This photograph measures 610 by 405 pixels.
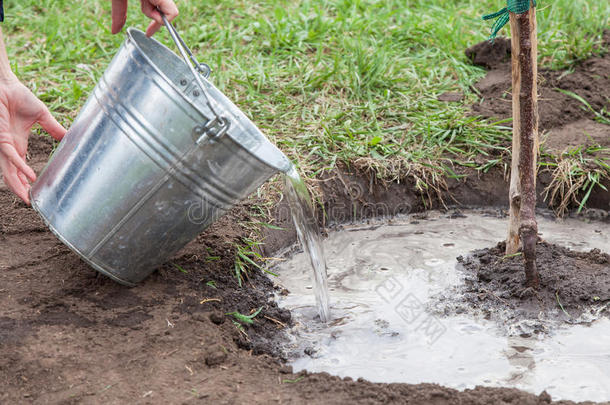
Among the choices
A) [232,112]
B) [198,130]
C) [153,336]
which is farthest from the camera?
[232,112]

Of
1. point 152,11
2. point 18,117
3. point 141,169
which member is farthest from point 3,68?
point 141,169

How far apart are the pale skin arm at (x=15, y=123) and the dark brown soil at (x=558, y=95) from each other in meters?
2.60

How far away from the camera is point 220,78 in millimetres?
4340

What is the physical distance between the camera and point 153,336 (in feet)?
8.06

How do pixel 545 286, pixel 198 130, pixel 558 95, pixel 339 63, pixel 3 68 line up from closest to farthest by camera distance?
pixel 198 130, pixel 3 68, pixel 545 286, pixel 558 95, pixel 339 63

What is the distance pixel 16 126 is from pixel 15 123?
0.04 ft

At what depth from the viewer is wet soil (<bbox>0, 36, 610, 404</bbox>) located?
219cm

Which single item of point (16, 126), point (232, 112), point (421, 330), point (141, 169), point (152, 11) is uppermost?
point (152, 11)

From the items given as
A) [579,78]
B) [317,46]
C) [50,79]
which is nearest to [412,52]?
[317,46]

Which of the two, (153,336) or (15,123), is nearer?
(153,336)

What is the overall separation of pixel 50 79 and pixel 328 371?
9.73 ft

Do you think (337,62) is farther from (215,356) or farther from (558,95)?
(215,356)

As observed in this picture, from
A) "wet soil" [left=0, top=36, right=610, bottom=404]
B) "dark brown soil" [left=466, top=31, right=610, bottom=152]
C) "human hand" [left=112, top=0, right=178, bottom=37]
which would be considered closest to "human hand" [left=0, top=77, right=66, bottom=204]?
"wet soil" [left=0, top=36, right=610, bottom=404]

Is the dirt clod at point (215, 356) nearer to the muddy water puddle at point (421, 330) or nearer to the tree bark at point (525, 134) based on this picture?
the muddy water puddle at point (421, 330)
